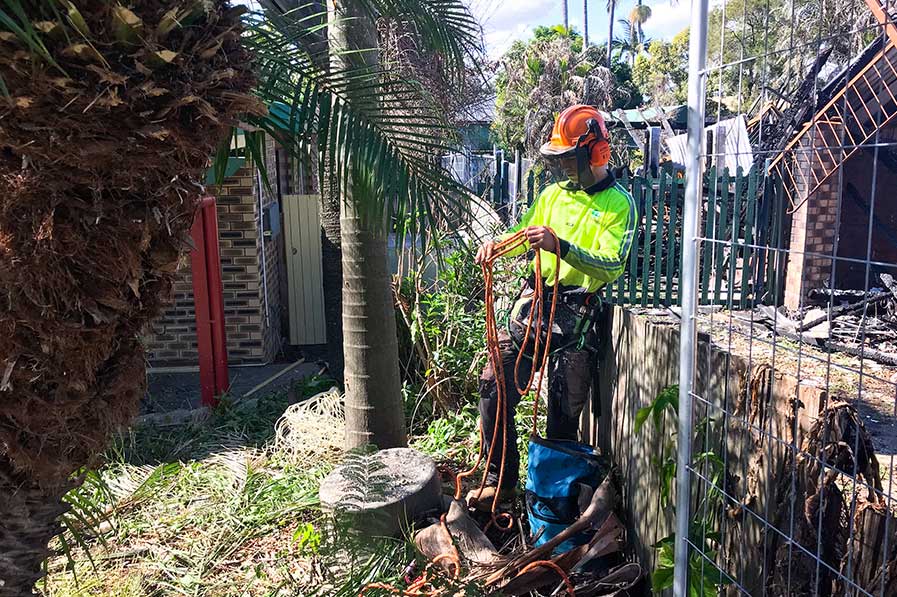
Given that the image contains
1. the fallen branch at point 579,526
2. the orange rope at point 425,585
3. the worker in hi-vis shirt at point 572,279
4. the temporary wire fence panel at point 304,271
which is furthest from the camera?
the temporary wire fence panel at point 304,271

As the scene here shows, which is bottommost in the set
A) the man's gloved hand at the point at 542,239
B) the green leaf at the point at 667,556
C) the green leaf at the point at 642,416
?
the green leaf at the point at 667,556

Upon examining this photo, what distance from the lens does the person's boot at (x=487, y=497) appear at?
13.8ft

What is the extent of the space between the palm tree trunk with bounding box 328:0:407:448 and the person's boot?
2.28ft

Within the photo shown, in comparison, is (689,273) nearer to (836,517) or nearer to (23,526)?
(836,517)

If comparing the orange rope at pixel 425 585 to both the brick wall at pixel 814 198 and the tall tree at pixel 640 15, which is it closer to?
the brick wall at pixel 814 198

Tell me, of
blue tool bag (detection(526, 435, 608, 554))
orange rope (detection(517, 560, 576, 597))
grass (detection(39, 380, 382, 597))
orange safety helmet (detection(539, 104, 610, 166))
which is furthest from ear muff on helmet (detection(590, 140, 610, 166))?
grass (detection(39, 380, 382, 597))


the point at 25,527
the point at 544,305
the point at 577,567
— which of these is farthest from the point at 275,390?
the point at 25,527

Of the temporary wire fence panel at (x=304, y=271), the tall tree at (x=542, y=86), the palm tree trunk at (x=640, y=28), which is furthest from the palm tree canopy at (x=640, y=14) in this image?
the temporary wire fence panel at (x=304, y=271)

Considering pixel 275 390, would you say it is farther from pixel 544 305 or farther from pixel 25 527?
pixel 25 527

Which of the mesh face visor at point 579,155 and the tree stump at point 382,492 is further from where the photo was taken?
the mesh face visor at point 579,155

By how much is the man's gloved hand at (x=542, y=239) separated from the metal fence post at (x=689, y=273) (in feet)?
3.84

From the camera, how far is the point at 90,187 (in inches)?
76.9

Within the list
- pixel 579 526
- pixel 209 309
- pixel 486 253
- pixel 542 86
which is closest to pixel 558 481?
pixel 579 526

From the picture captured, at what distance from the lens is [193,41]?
6.43ft
